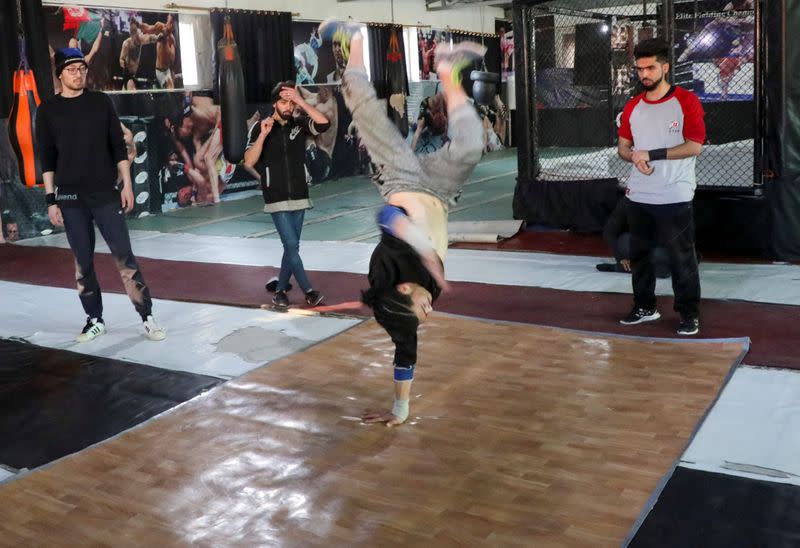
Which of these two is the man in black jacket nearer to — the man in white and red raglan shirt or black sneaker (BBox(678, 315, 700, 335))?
the man in white and red raglan shirt

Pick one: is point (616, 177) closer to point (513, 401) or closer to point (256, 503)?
point (513, 401)

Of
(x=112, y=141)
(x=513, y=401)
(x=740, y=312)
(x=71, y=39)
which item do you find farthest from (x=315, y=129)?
(x=71, y=39)

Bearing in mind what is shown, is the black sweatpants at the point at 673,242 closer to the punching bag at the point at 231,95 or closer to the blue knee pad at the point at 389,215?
the blue knee pad at the point at 389,215

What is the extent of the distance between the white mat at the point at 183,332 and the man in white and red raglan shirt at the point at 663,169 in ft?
5.90

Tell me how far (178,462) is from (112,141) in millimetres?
2153

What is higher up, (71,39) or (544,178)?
(71,39)

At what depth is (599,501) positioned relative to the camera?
266 cm

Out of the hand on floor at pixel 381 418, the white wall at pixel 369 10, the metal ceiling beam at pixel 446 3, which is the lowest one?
the hand on floor at pixel 381 418

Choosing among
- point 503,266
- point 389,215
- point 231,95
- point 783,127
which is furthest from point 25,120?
point 783,127

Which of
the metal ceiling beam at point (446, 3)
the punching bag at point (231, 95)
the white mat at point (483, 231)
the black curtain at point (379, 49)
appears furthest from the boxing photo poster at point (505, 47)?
the white mat at point (483, 231)

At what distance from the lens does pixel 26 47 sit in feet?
23.6

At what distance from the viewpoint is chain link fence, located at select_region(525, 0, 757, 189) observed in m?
7.77

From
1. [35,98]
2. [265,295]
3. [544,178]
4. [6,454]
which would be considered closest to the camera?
[6,454]

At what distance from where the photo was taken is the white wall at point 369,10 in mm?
10402
